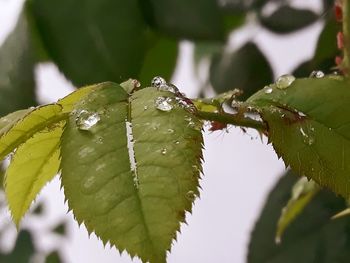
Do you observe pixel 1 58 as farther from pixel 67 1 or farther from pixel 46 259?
pixel 46 259

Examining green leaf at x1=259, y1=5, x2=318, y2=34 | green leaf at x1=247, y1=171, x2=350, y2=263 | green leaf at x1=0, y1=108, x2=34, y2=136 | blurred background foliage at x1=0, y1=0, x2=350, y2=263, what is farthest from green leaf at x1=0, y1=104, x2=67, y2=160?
green leaf at x1=259, y1=5, x2=318, y2=34

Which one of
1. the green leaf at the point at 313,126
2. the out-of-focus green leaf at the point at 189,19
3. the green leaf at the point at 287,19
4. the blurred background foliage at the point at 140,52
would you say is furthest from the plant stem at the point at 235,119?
the green leaf at the point at 287,19

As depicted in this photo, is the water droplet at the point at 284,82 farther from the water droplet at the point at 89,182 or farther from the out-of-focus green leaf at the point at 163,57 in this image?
the out-of-focus green leaf at the point at 163,57

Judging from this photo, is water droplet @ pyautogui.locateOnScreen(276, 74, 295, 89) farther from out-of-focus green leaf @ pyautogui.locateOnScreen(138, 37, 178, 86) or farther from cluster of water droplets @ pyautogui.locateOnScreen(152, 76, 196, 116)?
out-of-focus green leaf @ pyautogui.locateOnScreen(138, 37, 178, 86)

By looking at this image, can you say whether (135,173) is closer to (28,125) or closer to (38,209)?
(28,125)

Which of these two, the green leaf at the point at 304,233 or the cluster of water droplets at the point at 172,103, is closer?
the cluster of water droplets at the point at 172,103

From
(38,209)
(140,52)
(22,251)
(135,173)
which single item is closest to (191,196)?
(135,173)

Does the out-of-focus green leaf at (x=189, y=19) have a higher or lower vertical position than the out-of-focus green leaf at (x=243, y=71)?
higher

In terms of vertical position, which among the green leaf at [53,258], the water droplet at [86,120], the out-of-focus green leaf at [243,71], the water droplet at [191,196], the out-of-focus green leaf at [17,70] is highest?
the water droplet at [86,120]
